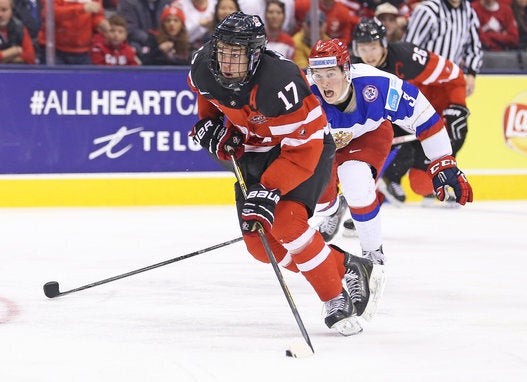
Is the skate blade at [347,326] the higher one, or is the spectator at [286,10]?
the skate blade at [347,326]

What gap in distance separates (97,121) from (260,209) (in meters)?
3.99

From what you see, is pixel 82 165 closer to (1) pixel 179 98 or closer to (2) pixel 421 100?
(1) pixel 179 98

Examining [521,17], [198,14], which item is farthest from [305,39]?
[521,17]

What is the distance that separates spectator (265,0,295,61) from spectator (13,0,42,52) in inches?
57.6

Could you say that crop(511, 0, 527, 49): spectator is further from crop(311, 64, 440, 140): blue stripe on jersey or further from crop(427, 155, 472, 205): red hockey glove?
crop(427, 155, 472, 205): red hockey glove

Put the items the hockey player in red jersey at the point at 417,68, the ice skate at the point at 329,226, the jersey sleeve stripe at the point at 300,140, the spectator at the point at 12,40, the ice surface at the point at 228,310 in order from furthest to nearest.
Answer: the spectator at the point at 12,40, the hockey player in red jersey at the point at 417,68, the ice skate at the point at 329,226, the jersey sleeve stripe at the point at 300,140, the ice surface at the point at 228,310

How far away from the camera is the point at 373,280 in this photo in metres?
3.71

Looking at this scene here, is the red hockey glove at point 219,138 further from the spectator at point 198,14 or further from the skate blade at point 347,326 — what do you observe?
the spectator at point 198,14

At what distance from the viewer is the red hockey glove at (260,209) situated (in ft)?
10.5

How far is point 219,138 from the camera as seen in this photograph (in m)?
3.58

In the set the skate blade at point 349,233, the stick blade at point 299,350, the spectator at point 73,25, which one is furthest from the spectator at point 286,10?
the stick blade at point 299,350

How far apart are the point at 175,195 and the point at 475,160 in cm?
213

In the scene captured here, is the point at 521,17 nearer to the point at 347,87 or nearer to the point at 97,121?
the point at 97,121

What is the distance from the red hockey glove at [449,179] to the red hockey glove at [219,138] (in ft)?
2.58
